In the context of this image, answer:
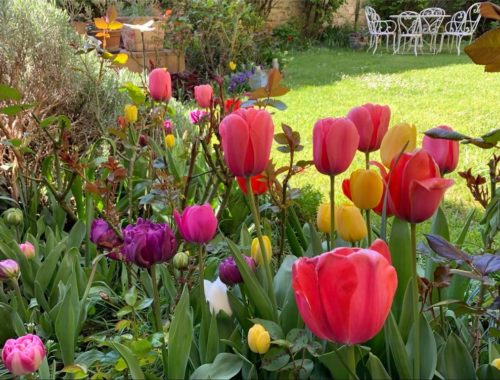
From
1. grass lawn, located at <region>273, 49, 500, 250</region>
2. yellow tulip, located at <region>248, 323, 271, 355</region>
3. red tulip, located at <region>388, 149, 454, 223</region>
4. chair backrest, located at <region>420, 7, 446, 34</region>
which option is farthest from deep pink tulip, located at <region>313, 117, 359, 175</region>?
chair backrest, located at <region>420, 7, 446, 34</region>

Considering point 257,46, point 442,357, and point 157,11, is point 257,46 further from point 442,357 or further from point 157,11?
point 442,357

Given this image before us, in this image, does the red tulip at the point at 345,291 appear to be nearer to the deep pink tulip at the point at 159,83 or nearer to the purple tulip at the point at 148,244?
the purple tulip at the point at 148,244

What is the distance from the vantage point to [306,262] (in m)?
0.60

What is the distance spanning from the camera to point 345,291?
58 cm

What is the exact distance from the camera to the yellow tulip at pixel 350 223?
3.06 ft

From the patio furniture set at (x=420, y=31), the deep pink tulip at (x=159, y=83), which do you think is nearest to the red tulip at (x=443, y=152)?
the deep pink tulip at (x=159, y=83)

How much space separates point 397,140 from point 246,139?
253 millimetres

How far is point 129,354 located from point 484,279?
49cm

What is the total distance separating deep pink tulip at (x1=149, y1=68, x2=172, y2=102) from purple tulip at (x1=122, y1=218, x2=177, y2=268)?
0.87m

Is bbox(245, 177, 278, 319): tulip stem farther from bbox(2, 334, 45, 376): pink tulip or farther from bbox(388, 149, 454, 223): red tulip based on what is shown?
bbox(2, 334, 45, 376): pink tulip

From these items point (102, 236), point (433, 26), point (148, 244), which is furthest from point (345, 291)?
point (433, 26)

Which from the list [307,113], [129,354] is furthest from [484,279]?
[307,113]

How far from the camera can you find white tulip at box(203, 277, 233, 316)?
104cm

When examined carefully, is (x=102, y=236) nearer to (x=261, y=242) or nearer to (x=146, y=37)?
(x=261, y=242)
